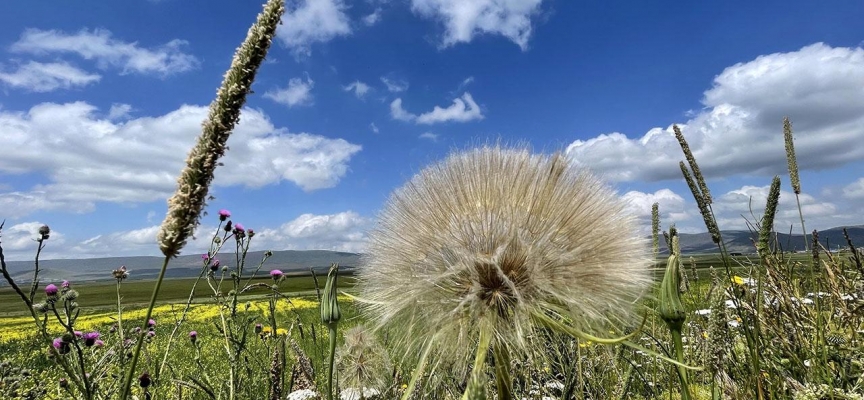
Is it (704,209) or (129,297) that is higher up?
(704,209)

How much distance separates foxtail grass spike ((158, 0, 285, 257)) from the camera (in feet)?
3.41

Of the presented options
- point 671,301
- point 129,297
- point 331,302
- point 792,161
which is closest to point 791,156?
point 792,161

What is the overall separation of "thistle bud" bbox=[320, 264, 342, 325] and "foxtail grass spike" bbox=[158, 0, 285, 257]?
0.82 m

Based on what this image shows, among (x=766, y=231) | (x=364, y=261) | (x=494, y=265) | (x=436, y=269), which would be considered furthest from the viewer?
(x=364, y=261)

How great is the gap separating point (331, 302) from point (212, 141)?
99 cm

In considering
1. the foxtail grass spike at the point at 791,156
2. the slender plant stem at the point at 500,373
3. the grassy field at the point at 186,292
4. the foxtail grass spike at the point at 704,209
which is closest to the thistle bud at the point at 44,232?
the grassy field at the point at 186,292

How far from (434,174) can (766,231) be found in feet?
5.85

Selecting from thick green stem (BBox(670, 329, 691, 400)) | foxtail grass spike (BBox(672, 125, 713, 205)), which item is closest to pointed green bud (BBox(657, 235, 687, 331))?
thick green stem (BBox(670, 329, 691, 400))

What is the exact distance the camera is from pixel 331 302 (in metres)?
1.91

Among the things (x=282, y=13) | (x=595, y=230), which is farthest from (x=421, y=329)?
(x=282, y=13)

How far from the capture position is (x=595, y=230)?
2.31 meters

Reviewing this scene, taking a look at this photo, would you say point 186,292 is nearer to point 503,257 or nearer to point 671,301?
point 503,257

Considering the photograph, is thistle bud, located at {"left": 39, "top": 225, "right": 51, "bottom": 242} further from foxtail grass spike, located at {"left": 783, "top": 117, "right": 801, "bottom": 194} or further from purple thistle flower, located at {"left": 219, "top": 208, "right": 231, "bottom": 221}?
foxtail grass spike, located at {"left": 783, "top": 117, "right": 801, "bottom": 194}

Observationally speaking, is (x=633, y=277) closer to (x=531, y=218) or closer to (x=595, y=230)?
(x=595, y=230)
